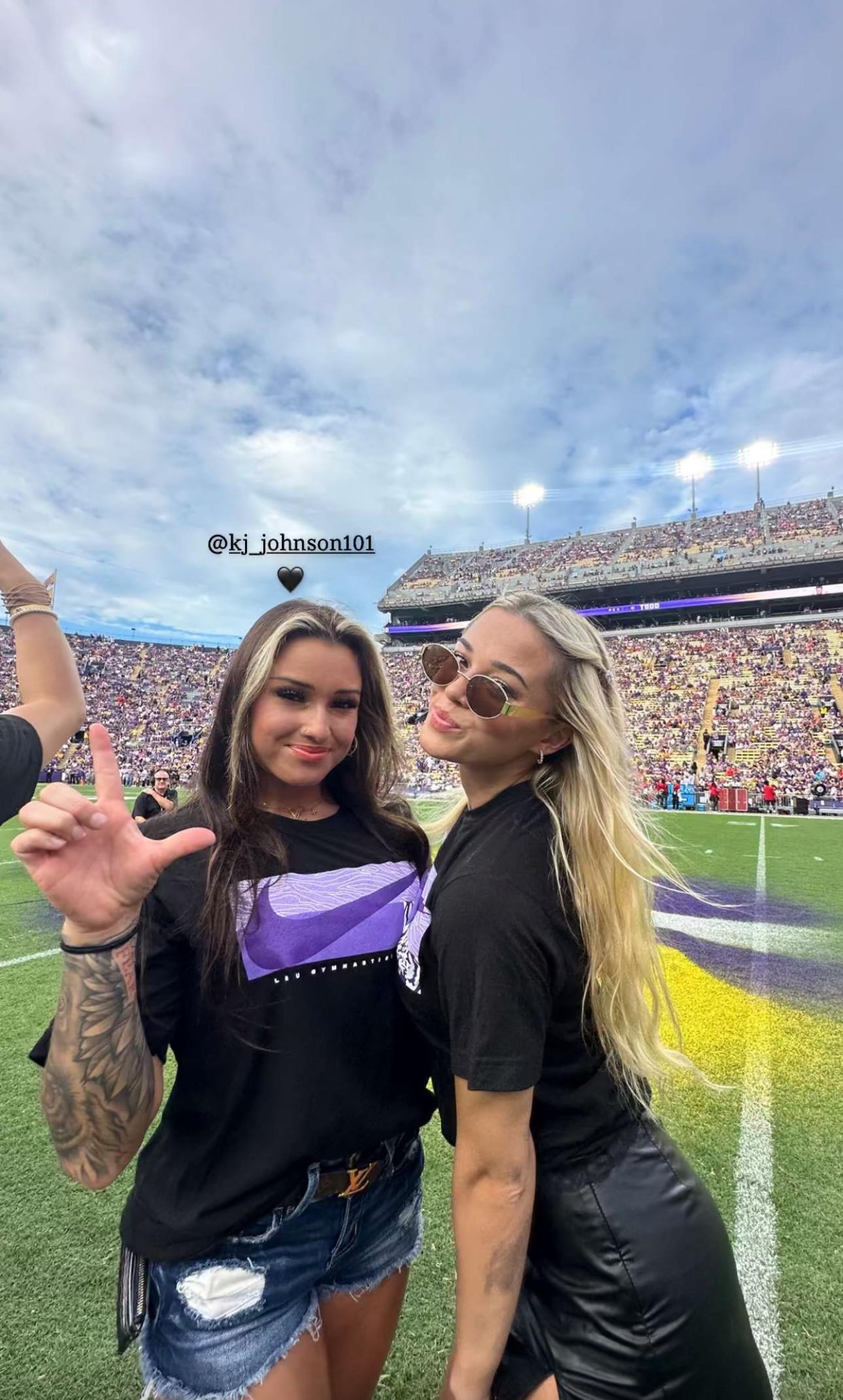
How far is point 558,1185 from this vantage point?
55.0 inches

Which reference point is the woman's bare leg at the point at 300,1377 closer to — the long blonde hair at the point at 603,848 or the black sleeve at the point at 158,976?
the black sleeve at the point at 158,976

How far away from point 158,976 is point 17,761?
0.82m

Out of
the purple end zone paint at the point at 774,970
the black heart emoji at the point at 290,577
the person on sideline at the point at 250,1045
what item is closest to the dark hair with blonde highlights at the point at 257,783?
the person on sideline at the point at 250,1045

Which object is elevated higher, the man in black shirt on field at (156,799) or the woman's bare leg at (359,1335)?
the man in black shirt on field at (156,799)

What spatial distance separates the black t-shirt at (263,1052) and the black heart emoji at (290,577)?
501cm

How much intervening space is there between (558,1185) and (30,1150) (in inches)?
136

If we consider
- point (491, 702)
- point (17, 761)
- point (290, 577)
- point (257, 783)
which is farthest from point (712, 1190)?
point (290, 577)

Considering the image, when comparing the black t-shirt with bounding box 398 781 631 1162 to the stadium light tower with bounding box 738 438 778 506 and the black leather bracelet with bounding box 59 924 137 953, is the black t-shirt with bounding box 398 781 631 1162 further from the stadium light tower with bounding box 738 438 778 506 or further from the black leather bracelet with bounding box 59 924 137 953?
the stadium light tower with bounding box 738 438 778 506

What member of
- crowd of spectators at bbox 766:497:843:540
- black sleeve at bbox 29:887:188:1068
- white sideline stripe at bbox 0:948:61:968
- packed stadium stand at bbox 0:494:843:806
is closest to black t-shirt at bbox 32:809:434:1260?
black sleeve at bbox 29:887:188:1068

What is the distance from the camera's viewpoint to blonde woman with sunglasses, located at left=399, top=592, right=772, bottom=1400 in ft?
4.21

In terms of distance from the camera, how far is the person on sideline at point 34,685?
189 centimetres

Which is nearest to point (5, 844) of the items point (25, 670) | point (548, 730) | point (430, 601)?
point (25, 670)

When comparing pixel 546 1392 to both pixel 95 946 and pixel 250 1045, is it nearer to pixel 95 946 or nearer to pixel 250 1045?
pixel 250 1045

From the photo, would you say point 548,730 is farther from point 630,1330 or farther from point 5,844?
point 5,844
